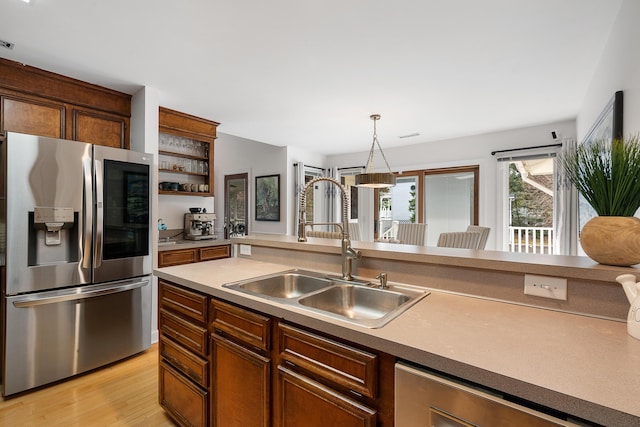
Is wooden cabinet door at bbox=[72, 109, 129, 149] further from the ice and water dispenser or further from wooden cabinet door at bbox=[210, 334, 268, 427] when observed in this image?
wooden cabinet door at bbox=[210, 334, 268, 427]

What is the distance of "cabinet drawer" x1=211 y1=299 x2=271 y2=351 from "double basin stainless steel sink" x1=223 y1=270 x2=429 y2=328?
0.09 metres

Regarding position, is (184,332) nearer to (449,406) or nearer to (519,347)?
(449,406)

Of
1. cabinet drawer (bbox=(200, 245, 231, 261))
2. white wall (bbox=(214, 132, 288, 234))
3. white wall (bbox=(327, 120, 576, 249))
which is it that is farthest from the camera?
white wall (bbox=(214, 132, 288, 234))

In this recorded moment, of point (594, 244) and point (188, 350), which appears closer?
point (594, 244)

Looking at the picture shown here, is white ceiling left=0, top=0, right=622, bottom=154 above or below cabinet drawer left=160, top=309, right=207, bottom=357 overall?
above

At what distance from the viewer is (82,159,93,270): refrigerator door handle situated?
234 cm

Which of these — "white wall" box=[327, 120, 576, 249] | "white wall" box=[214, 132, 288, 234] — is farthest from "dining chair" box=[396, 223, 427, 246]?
"white wall" box=[214, 132, 288, 234]

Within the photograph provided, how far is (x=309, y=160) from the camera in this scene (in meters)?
5.92

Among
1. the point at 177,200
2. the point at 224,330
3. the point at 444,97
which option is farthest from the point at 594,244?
the point at 177,200

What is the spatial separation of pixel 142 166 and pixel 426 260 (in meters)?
2.53

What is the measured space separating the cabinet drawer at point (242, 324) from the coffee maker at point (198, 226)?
2496 millimetres

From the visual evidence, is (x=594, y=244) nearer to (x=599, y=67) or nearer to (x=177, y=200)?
(x=599, y=67)

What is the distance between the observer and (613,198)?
1.05 m

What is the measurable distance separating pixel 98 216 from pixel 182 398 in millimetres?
1584
